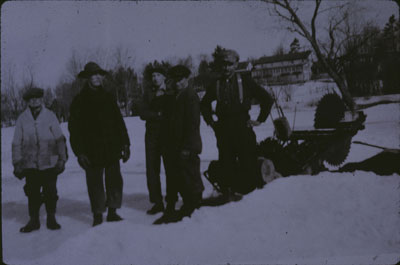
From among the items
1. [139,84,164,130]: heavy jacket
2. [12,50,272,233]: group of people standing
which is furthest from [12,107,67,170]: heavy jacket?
[139,84,164,130]: heavy jacket

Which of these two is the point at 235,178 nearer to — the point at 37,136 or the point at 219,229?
the point at 219,229

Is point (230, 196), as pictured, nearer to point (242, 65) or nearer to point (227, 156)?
point (227, 156)

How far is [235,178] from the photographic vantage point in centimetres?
433

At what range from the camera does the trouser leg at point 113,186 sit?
3982mm

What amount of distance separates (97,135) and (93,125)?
0.43ft

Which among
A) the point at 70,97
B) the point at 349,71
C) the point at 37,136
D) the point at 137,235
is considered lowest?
the point at 137,235

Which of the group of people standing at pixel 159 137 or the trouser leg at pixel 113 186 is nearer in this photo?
the group of people standing at pixel 159 137

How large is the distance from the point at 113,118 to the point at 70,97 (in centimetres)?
56

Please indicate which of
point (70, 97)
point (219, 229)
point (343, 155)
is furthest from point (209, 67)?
point (343, 155)

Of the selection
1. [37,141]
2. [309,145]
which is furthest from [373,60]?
[37,141]

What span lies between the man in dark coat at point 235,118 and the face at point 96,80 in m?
1.33

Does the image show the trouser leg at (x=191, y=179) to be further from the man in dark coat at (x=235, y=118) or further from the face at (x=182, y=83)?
the face at (x=182, y=83)

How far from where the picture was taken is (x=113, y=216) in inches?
154

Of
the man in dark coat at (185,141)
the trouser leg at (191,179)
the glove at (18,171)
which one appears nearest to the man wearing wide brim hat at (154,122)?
the man in dark coat at (185,141)
